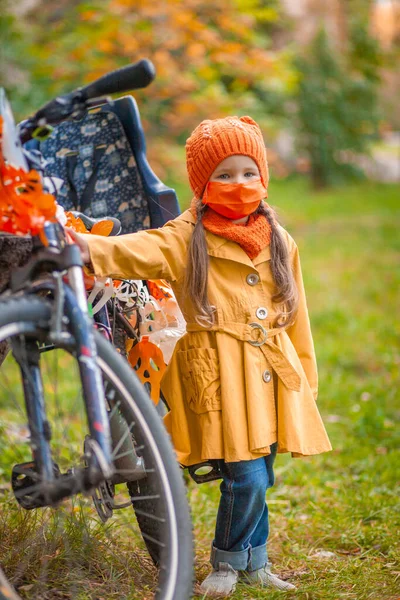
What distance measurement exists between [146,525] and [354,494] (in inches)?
59.8

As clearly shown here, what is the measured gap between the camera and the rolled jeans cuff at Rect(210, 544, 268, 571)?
2455 mm

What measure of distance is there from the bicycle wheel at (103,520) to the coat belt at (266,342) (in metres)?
0.42

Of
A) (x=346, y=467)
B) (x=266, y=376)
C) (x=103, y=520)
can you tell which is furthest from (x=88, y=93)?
(x=346, y=467)

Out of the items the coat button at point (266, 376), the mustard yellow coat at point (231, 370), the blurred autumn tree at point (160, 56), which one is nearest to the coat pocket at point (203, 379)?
the mustard yellow coat at point (231, 370)

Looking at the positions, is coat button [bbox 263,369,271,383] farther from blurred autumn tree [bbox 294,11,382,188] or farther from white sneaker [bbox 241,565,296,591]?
blurred autumn tree [bbox 294,11,382,188]

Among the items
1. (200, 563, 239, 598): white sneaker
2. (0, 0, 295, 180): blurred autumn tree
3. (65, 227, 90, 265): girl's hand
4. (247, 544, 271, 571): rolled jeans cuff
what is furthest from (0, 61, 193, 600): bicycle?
(0, 0, 295, 180): blurred autumn tree

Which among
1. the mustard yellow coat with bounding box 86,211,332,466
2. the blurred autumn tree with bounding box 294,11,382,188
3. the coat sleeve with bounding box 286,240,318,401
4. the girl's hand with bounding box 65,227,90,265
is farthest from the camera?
the blurred autumn tree with bounding box 294,11,382,188

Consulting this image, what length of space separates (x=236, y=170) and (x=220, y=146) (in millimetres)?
83

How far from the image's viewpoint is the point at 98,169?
3.03 m

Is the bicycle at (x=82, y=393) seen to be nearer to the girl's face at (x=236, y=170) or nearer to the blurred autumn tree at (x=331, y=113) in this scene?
the girl's face at (x=236, y=170)

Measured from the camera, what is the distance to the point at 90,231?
239 cm

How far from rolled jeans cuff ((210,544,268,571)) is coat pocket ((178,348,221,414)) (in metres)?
0.46

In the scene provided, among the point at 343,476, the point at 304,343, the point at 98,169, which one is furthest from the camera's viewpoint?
the point at 343,476

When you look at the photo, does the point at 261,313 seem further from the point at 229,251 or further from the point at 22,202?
the point at 22,202
